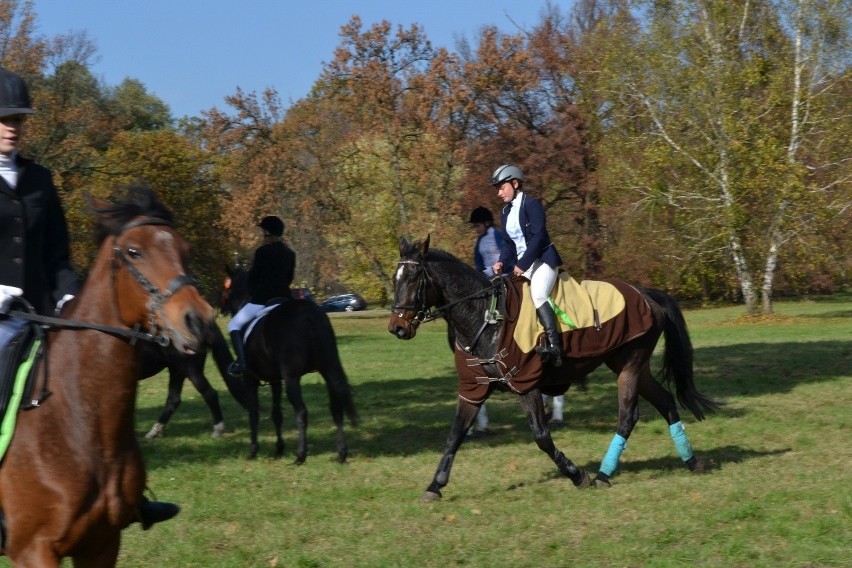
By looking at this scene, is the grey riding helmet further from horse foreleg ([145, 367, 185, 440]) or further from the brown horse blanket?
horse foreleg ([145, 367, 185, 440])

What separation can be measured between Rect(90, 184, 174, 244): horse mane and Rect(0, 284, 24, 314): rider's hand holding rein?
43 cm

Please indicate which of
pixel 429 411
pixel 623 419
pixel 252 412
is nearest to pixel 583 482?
pixel 623 419

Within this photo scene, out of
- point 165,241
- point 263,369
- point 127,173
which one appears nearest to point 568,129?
point 127,173

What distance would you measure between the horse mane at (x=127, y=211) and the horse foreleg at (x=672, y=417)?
22.0ft

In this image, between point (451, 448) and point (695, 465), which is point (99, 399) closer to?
point (451, 448)

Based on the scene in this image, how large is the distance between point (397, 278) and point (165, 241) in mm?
5503

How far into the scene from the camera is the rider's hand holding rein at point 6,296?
4.66 meters

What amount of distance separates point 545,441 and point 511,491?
0.62 m

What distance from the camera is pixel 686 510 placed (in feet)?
27.1

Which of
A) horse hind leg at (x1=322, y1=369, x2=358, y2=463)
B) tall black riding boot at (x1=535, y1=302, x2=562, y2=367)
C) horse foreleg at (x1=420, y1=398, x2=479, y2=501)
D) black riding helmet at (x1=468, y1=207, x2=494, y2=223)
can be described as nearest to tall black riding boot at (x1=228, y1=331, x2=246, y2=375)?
horse hind leg at (x1=322, y1=369, x2=358, y2=463)

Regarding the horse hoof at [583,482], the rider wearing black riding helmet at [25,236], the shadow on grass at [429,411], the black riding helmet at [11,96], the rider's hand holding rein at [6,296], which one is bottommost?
the shadow on grass at [429,411]

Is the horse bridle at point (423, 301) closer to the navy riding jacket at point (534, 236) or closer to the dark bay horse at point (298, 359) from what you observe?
the navy riding jacket at point (534, 236)

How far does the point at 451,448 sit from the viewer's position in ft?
31.4

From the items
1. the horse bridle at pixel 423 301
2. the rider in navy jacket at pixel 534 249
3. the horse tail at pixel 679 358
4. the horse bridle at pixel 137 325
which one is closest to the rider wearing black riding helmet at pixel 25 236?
the horse bridle at pixel 137 325
